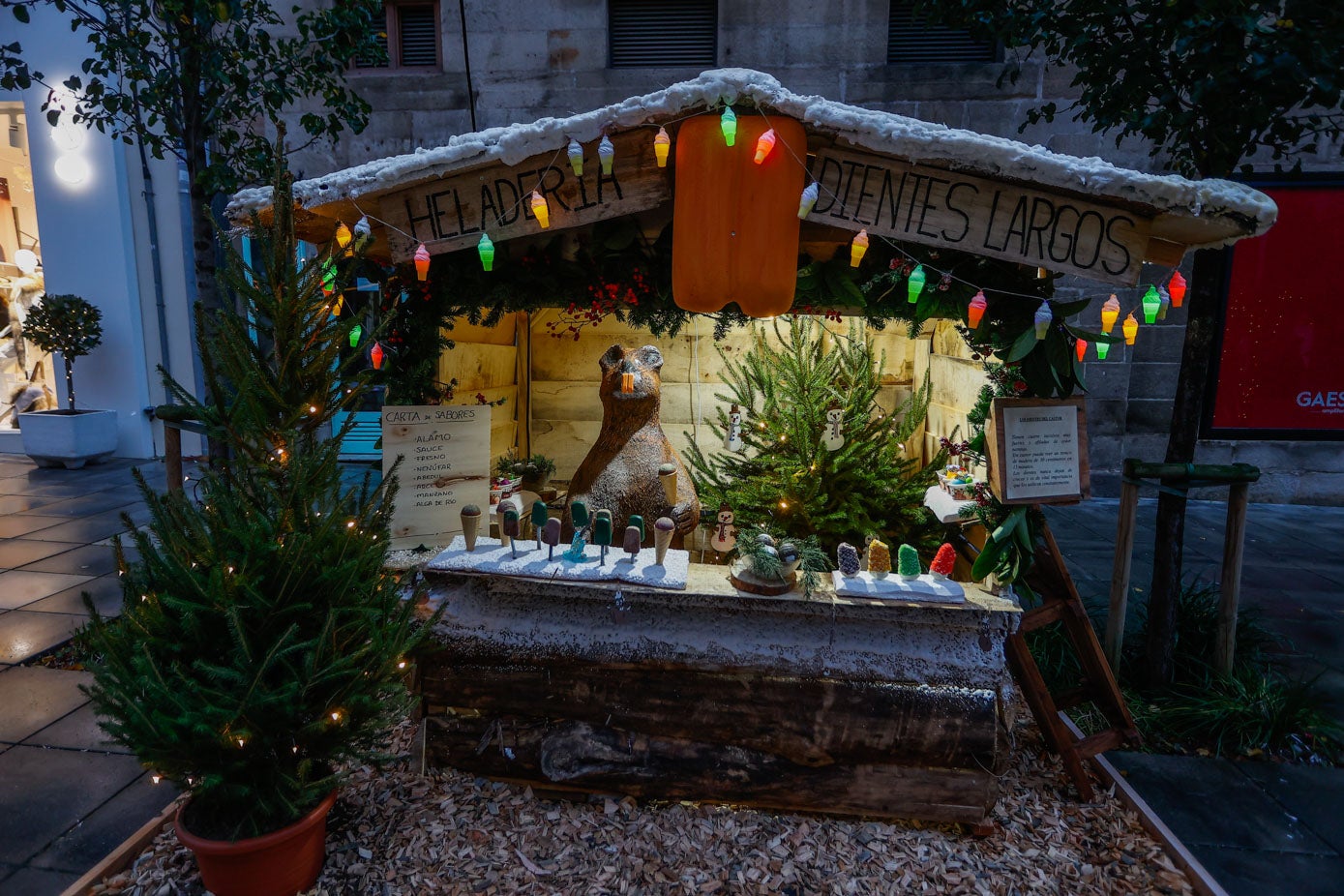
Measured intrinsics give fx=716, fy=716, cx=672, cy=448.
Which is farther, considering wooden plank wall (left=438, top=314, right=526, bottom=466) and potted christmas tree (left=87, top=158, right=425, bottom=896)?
wooden plank wall (left=438, top=314, right=526, bottom=466)

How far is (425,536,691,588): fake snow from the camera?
3.21 meters

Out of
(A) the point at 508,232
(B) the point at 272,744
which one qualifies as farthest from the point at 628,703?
(A) the point at 508,232

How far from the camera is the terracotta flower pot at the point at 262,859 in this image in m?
2.46

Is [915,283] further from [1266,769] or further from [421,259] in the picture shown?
[1266,769]

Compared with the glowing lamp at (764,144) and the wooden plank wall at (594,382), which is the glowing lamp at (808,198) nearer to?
the glowing lamp at (764,144)

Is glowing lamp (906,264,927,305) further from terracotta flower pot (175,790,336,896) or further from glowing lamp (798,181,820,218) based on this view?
terracotta flower pot (175,790,336,896)

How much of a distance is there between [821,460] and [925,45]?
5861mm

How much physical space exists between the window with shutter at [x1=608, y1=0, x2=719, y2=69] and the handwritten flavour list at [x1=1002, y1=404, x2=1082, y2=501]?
22.6ft

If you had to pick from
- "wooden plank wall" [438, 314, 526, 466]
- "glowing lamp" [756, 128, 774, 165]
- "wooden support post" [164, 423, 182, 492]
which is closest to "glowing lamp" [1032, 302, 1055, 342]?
"glowing lamp" [756, 128, 774, 165]

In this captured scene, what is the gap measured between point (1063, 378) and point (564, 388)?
4.78 m

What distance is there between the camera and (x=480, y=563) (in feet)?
10.9

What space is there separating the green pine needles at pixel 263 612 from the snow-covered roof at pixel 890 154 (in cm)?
73

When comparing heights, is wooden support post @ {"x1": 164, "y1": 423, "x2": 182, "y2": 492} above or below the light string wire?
below

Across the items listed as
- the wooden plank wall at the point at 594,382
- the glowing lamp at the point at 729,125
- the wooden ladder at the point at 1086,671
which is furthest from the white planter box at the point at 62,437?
the wooden ladder at the point at 1086,671
